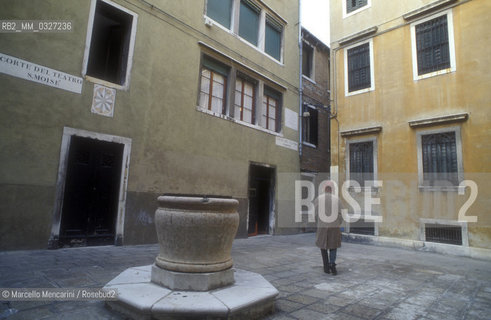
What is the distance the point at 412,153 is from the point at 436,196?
149 centimetres

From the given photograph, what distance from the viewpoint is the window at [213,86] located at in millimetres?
9188

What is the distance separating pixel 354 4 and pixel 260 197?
8.64 meters

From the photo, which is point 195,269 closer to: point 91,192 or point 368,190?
point 91,192

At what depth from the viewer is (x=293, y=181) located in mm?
12117

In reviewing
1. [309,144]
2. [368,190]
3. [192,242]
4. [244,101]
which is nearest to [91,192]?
[192,242]

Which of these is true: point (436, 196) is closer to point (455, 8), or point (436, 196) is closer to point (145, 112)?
point (455, 8)

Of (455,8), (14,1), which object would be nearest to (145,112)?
(14,1)

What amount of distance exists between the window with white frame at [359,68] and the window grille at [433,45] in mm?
1592

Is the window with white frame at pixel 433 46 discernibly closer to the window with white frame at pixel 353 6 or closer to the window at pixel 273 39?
the window with white frame at pixel 353 6

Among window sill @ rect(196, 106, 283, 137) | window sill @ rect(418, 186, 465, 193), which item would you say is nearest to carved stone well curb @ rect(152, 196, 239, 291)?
window sill @ rect(196, 106, 283, 137)

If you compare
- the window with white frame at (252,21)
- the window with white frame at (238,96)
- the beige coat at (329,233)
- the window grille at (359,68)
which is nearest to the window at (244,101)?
the window with white frame at (238,96)

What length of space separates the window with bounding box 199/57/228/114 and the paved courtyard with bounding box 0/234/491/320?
4.75 metres

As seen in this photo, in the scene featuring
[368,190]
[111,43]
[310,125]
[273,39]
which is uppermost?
[273,39]

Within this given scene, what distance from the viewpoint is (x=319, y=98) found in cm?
1426
